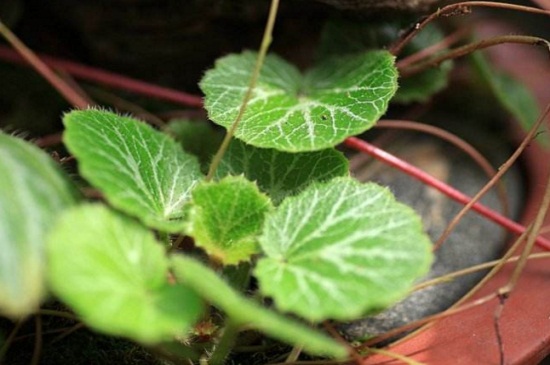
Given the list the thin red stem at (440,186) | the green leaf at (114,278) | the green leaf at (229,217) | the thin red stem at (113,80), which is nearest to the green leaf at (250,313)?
the green leaf at (114,278)

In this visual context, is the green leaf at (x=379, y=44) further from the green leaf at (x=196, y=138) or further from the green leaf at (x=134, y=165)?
the green leaf at (x=134, y=165)

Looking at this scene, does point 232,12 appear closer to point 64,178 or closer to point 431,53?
point 431,53

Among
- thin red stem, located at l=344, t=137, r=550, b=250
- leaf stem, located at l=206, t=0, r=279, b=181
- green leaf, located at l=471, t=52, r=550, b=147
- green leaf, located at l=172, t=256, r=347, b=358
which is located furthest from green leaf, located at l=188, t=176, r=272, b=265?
Answer: green leaf, located at l=471, t=52, r=550, b=147

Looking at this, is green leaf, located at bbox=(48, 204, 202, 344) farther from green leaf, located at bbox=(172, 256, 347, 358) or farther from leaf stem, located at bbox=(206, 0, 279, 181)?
leaf stem, located at bbox=(206, 0, 279, 181)

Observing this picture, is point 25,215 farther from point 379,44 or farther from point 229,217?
point 379,44

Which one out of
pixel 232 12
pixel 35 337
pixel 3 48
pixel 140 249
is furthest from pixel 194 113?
pixel 140 249

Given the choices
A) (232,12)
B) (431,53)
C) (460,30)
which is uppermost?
(460,30)
